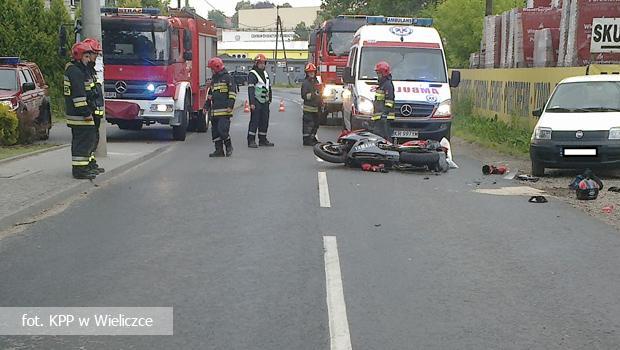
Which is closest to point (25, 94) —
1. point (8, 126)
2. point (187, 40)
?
point (8, 126)

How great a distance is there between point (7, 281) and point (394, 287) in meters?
3.16

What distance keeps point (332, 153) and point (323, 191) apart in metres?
2.70

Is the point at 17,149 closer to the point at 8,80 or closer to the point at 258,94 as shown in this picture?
the point at 8,80

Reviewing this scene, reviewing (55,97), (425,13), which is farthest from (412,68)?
(425,13)

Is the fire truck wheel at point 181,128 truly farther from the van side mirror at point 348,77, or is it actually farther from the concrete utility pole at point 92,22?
the concrete utility pole at point 92,22

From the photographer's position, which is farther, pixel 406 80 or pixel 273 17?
pixel 273 17

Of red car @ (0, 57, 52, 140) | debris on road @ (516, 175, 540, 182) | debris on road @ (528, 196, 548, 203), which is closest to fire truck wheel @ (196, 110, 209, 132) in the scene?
red car @ (0, 57, 52, 140)

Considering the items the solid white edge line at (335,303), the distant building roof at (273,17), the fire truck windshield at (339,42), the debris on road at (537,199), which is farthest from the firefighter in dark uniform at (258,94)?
the distant building roof at (273,17)

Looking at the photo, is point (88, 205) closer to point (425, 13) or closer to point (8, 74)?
point (8, 74)

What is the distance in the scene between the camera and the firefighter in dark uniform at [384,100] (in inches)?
562

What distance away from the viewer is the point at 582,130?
1238cm

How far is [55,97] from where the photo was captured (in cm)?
2783

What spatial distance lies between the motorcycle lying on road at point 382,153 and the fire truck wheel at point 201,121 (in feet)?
30.4

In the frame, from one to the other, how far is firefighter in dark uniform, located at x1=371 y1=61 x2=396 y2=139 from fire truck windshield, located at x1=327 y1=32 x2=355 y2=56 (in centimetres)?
958
